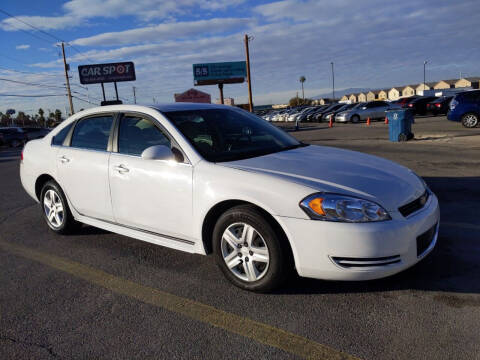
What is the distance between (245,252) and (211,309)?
50 centimetres

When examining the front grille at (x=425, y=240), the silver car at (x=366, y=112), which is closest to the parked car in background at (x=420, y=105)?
the silver car at (x=366, y=112)

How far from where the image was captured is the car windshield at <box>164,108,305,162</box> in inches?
143

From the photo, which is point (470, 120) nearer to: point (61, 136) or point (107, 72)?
point (61, 136)

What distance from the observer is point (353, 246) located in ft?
9.05

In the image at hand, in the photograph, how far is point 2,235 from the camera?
5.17 metres

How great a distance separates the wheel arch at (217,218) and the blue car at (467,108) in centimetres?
1618

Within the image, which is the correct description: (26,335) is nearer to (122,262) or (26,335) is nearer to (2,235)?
(122,262)

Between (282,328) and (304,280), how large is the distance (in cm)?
73

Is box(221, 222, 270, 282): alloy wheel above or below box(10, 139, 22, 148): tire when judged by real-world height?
below

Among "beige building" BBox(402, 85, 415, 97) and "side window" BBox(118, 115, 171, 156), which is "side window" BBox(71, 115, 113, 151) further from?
"beige building" BBox(402, 85, 415, 97)

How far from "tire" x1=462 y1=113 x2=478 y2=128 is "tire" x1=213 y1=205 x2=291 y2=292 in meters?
16.3

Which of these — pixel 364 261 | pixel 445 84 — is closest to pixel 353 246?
pixel 364 261

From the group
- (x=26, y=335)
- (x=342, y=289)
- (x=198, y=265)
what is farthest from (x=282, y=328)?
(x=26, y=335)

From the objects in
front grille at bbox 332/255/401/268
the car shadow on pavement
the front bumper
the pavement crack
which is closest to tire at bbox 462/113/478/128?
the car shadow on pavement
